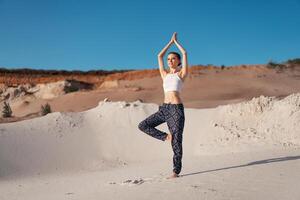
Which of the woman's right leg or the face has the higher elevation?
the face

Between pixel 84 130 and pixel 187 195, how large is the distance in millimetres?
7994

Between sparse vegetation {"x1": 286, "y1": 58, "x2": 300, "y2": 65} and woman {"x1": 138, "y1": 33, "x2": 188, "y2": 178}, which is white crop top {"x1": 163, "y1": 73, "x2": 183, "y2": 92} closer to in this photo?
woman {"x1": 138, "y1": 33, "x2": 188, "y2": 178}

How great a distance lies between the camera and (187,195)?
17.5ft

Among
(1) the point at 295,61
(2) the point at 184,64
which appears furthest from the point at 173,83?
(1) the point at 295,61

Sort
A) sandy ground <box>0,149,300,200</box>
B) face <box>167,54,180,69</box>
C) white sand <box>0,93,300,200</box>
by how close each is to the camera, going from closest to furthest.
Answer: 1. sandy ground <box>0,149,300,200</box>
2. face <box>167,54,180,69</box>
3. white sand <box>0,93,300,200</box>

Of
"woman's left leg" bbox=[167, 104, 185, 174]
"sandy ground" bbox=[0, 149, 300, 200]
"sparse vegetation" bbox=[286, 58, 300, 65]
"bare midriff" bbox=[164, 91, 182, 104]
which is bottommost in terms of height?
"sandy ground" bbox=[0, 149, 300, 200]

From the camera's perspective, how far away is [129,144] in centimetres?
1253

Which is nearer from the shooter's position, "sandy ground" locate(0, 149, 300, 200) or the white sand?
"sandy ground" locate(0, 149, 300, 200)

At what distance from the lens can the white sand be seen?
855 cm

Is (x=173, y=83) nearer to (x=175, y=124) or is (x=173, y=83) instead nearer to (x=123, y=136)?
(x=175, y=124)

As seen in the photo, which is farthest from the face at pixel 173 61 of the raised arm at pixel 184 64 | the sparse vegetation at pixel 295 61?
the sparse vegetation at pixel 295 61

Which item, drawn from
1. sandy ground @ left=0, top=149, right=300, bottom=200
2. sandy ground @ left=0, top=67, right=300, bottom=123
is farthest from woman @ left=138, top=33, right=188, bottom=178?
sandy ground @ left=0, top=67, right=300, bottom=123

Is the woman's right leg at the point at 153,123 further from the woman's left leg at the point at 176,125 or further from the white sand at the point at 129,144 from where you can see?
the white sand at the point at 129,144

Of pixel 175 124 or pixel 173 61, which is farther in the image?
pixel 173 61
